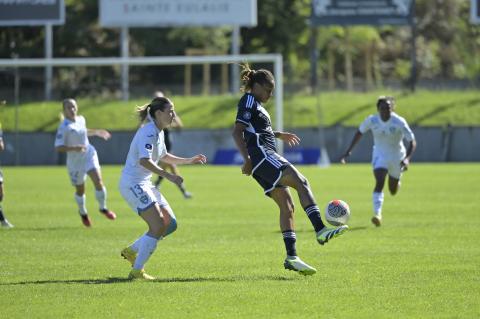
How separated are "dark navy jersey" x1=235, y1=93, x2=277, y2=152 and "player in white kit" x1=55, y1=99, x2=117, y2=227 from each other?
6425 millimetres

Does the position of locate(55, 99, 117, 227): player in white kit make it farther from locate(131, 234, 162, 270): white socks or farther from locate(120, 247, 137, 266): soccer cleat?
locate(131, 234, 162, 270): white socks

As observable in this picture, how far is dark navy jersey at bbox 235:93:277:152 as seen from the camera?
10.9 meters

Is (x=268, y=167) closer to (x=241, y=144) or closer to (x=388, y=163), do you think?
(x=241, y=144)

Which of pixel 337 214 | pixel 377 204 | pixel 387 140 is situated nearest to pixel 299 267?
pixel 337 214

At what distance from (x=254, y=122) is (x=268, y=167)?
1.59ft

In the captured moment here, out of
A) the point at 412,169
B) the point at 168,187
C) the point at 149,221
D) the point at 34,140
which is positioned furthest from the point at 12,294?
the point at 34,140

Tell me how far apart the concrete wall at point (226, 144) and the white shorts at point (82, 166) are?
2236 centimetres

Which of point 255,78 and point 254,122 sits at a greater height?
point 255,78

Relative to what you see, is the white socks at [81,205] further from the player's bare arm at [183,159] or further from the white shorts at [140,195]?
the white shorts at [140,195]

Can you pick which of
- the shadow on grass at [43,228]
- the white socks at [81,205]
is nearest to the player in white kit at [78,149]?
the white socks at [81,205]

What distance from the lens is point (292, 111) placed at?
1746 inches

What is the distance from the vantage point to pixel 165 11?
145 feet

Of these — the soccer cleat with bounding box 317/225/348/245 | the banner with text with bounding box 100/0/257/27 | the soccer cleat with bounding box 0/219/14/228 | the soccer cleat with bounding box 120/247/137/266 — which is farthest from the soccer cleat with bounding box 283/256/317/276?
the banner with text with bounding box 100/0/257/27

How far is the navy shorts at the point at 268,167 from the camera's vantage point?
11008mm
